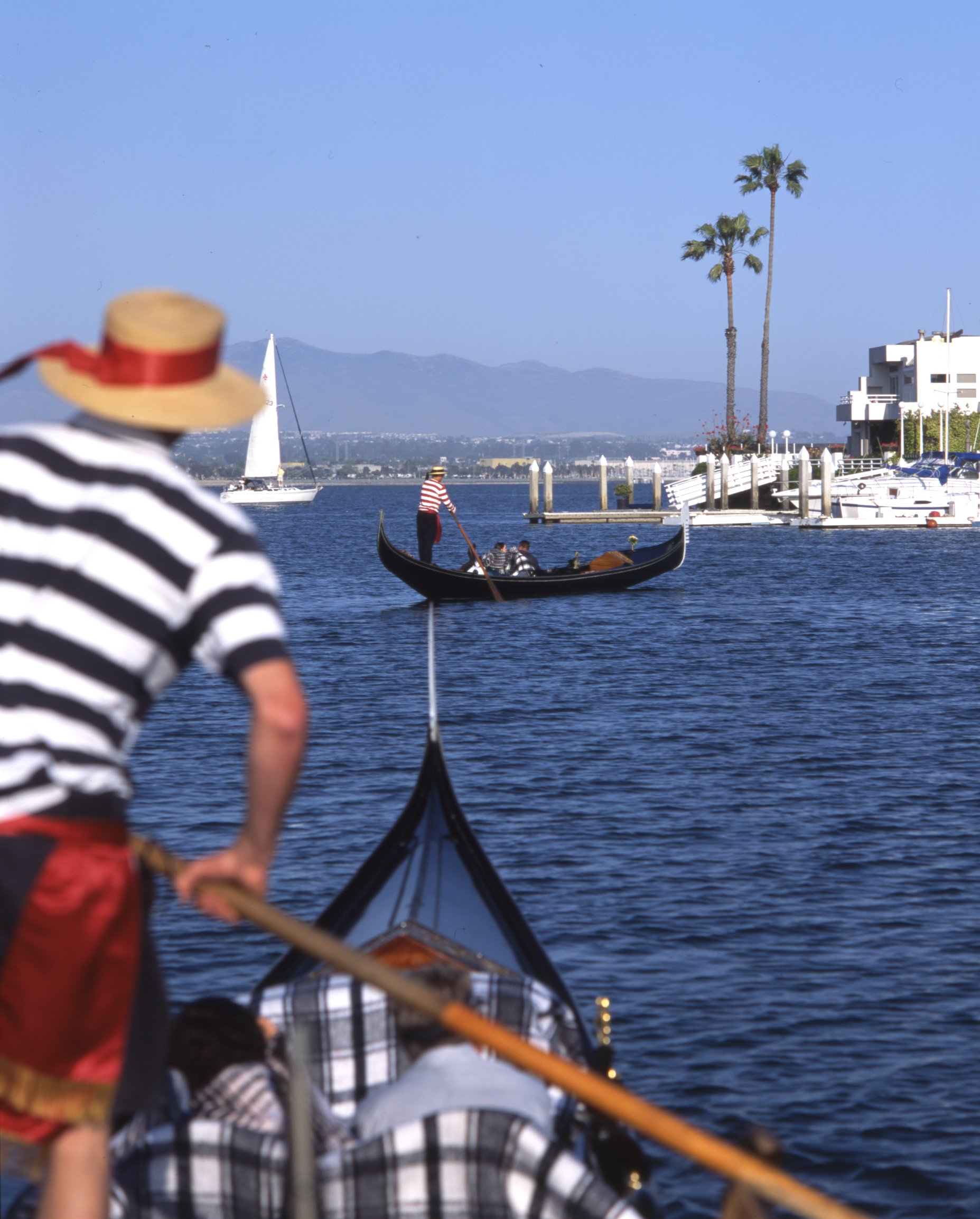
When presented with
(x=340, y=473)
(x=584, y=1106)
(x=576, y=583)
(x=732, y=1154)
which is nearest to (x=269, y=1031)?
(x=584, y=1106)

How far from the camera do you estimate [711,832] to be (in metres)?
9.59

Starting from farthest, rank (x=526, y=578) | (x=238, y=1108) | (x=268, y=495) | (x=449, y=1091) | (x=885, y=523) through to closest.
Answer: (x=268, y=495)
(x=885, y=523)
(x=526, y=578)
(x=238, y=1108)
(x=449, y=1091)

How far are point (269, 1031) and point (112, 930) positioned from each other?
126 cm

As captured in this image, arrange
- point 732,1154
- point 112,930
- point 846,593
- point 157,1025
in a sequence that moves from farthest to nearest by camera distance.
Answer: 1. point 846,593
2. point 157,1025
3. point 112,930
4. point 732,1154

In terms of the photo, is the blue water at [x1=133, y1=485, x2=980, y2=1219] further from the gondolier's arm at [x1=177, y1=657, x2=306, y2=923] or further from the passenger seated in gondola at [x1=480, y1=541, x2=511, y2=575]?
the gondolier's arm at [x1=177, y1=657, x2=306, y2=923]

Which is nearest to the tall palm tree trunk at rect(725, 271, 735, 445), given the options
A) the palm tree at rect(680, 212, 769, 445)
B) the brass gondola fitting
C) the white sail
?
the palm tree at rect(680, 212, 769, 445)

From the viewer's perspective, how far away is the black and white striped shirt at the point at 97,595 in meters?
1.89

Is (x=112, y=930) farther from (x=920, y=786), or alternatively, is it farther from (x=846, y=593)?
(x=846, y=593)

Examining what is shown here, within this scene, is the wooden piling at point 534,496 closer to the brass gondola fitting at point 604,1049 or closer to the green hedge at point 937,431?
the green hedge at point 937,431

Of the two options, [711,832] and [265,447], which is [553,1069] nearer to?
[711,832]

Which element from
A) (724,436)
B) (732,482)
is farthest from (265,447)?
(732,482)

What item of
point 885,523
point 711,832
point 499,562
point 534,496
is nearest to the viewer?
point 711,832

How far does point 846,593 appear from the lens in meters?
27.3

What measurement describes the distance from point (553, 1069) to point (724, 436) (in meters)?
55.5
